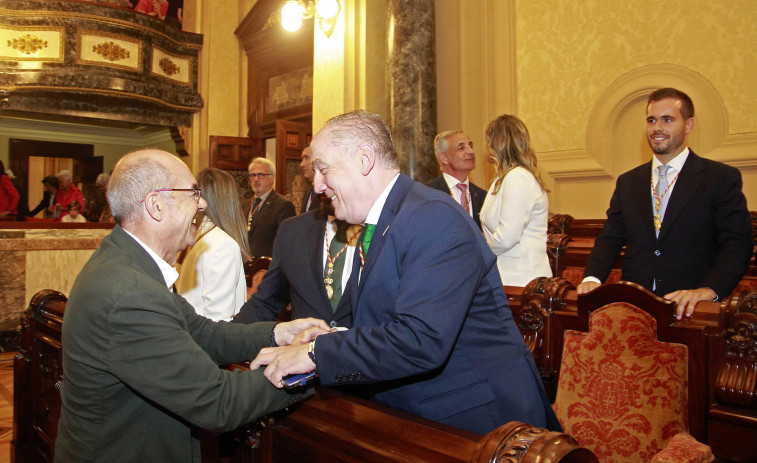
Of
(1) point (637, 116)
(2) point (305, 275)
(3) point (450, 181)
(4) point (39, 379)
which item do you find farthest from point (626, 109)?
(4) point (39, 379)

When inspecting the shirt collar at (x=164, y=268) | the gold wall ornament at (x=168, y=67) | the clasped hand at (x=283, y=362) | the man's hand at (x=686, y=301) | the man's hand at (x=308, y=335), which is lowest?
the clasped hand at (x=283, y=362)

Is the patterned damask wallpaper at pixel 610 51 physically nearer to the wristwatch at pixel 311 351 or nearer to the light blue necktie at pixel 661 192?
the light blue necktie at pixel 661 192

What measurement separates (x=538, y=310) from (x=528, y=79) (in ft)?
13.0

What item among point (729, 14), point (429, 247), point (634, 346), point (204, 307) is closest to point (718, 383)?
point (634, 346)

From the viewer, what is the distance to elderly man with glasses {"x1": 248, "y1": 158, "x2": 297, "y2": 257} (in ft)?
17.3

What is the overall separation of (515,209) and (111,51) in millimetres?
8164

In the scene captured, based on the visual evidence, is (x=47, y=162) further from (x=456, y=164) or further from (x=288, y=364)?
(x=288, y=364)

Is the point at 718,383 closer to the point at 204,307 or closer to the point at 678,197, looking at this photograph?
the point at 678,197

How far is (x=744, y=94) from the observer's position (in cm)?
451

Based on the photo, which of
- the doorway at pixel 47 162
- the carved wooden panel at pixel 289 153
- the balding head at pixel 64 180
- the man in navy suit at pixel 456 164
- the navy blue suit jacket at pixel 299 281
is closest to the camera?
the navy blue suit jacket at pixel 299 281

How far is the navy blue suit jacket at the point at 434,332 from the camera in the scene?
54.0 inches

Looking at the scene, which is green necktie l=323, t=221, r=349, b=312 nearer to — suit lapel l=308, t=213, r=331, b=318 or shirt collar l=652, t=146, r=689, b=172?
suit lapel l=308, t=213, r=331, b=318

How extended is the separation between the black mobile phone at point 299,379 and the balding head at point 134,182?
612 millimetres

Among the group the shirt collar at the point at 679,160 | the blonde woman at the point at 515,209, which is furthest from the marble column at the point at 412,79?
the shirt collar at the point at 679,160
